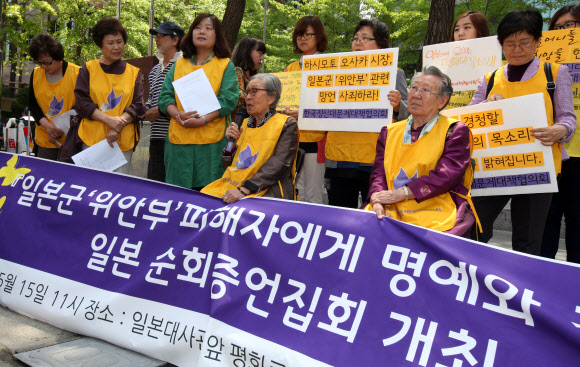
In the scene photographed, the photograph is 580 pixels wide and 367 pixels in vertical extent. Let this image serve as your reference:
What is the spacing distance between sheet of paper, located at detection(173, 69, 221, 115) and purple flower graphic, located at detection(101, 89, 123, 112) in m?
0.62

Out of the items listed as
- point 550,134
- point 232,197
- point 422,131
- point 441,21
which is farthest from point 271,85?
point 441,21

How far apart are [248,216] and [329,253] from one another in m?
0.55

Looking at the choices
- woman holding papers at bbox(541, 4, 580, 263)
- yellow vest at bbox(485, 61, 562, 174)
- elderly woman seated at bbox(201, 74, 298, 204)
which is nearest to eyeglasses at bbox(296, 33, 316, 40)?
elderly woman seated at bbox(201, 74, 298, 204)

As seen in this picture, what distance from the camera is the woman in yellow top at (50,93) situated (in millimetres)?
5113

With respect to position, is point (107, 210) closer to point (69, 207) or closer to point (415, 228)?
point (69, 207)

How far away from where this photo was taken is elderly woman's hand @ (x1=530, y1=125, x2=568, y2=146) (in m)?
3.21

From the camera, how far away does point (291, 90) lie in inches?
183

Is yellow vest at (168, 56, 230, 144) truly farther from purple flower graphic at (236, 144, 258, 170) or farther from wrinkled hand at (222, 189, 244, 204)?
wrinkled hand at (222, 189, 244, 204)

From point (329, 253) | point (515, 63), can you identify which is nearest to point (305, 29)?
point (515, 63)

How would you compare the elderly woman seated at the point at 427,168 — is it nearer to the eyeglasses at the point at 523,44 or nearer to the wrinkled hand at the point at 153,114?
the eyeglasses at the point at 523,44

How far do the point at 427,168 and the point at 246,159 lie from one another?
1320 mm

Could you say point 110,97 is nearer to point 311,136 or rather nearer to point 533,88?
point 311,136

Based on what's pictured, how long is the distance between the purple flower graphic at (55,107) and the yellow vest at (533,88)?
12.5 feet

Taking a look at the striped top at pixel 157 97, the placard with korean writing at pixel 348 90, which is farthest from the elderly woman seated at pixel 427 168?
the striped top at pixel 157 97
